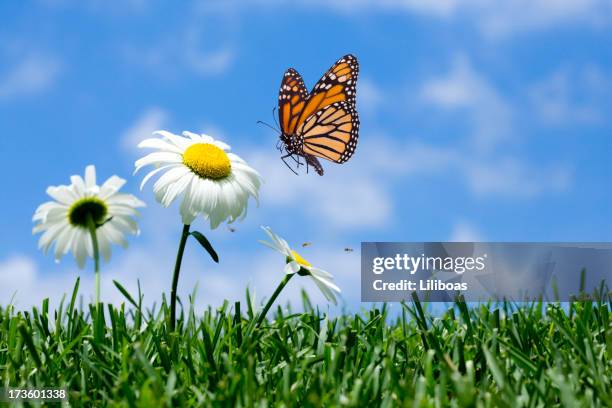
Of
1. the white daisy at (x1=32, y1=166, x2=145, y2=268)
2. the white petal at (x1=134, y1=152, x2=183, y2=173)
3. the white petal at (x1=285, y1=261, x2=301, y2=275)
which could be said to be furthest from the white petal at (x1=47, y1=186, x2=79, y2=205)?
the white petal at (x1=285, y1=261, x2=301, y2=275)

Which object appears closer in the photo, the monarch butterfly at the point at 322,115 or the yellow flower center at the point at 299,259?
the yellow flower center at the point at 299,259

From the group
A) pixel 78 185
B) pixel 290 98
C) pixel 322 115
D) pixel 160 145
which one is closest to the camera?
pixel 78 185

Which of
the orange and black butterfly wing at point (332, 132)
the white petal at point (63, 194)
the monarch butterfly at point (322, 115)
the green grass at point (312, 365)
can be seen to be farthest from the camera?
the orange and black butterfly wing at point (332, 132)

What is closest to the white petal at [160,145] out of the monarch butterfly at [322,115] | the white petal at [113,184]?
the white petal at [113,184]

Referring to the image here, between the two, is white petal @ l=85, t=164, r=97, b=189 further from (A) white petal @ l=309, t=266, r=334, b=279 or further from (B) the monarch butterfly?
(B) the monarch butterfly

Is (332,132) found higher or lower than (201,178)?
higher

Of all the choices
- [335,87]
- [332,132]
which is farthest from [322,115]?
[335,87]

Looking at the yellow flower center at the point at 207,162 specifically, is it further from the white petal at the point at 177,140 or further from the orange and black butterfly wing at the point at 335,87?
the orange and black butterfly wing at the point at 335,87

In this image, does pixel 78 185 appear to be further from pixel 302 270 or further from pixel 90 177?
pixel 302 270
